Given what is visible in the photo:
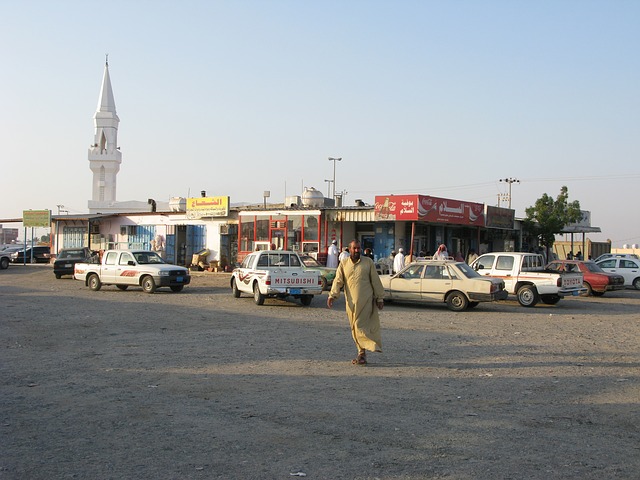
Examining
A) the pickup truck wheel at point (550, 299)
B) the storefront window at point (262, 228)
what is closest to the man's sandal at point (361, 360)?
the pickup truck wheel at point (550, 299)

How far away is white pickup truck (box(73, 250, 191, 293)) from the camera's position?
23.3 meters

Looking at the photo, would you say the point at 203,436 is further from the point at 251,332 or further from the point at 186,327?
the point at 186,327

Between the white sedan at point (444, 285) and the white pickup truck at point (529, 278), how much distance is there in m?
1.68

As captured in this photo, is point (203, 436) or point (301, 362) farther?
point (301, 362)

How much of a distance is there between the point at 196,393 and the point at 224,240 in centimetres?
3036

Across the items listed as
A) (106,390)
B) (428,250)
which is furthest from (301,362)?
(428,250)

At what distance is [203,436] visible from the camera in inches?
239

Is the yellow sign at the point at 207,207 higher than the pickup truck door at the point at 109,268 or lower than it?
higher

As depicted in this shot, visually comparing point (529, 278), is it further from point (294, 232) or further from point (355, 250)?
point (294, 232)

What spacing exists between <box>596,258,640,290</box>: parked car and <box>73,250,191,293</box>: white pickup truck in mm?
19552

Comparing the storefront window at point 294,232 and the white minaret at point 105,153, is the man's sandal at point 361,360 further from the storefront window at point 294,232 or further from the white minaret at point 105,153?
the white minaret at point 105,153

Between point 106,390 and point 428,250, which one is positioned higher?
point 428,250

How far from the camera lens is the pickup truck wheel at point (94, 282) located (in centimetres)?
2461

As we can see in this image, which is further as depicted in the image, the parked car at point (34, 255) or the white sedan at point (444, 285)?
the parked car at point (34, 255)
